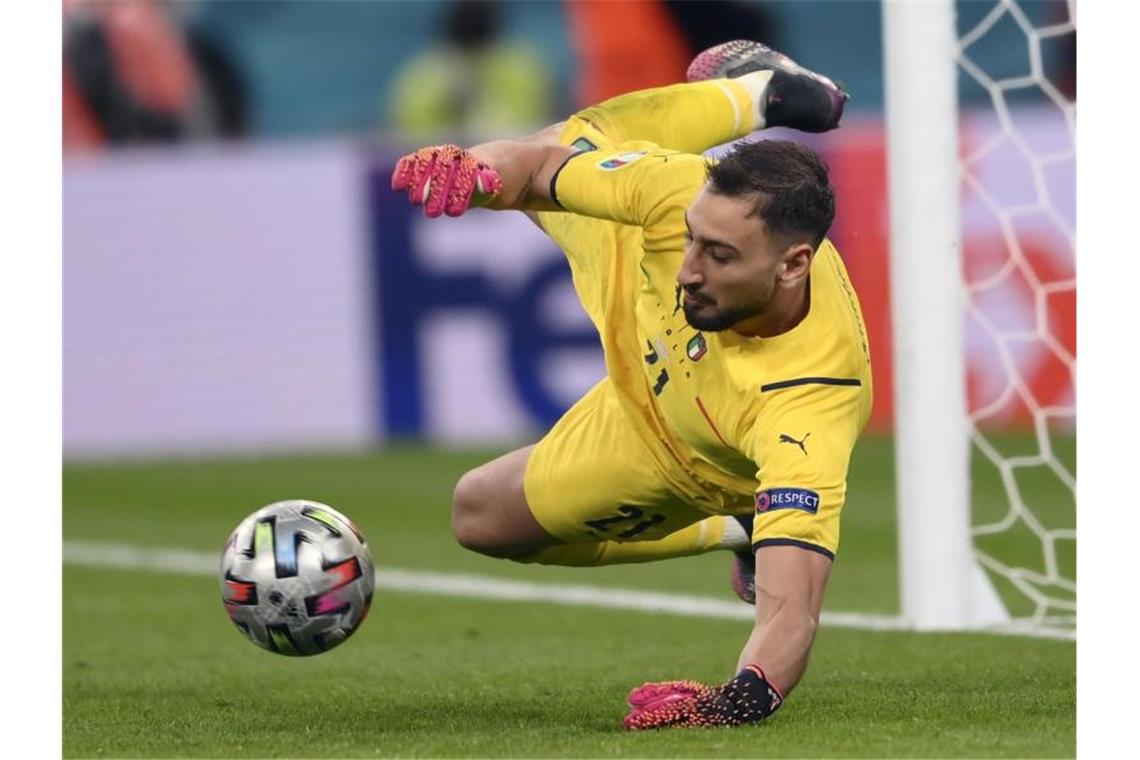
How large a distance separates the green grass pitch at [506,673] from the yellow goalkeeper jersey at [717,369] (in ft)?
1.88

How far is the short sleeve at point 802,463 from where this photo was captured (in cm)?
525

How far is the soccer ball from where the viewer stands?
19.1 feet

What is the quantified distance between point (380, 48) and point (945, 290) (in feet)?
35.4

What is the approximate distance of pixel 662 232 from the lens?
5828 mm

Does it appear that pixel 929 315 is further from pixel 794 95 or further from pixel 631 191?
pixel 631 191

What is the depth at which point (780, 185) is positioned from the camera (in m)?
5.37

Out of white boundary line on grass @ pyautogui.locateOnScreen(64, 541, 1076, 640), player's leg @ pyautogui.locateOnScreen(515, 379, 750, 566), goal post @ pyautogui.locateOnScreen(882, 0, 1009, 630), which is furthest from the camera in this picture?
white boundary line on grass @ pyautogui.locateOnScreen(64, 541, 1076, 640)

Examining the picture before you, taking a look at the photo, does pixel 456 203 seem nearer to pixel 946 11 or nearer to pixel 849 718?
pixel 849 718

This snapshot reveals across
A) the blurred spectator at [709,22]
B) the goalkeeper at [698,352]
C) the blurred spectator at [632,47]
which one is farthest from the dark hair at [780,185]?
the blurred spectator at [709,22]

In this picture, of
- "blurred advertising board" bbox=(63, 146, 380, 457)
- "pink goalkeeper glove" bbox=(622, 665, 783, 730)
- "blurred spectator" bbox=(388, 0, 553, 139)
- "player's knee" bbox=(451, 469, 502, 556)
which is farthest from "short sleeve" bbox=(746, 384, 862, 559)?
"blurred spectator" bbox=(388, 0, 553, 139)

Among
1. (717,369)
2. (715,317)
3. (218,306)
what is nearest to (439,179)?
(715,317)

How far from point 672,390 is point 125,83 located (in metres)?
9.87

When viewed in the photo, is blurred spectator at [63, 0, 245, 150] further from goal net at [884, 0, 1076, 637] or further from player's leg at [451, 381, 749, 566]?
player's leg at [451, 381, 749, 566]

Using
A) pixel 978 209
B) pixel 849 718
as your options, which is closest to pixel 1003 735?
pixel 849 718
